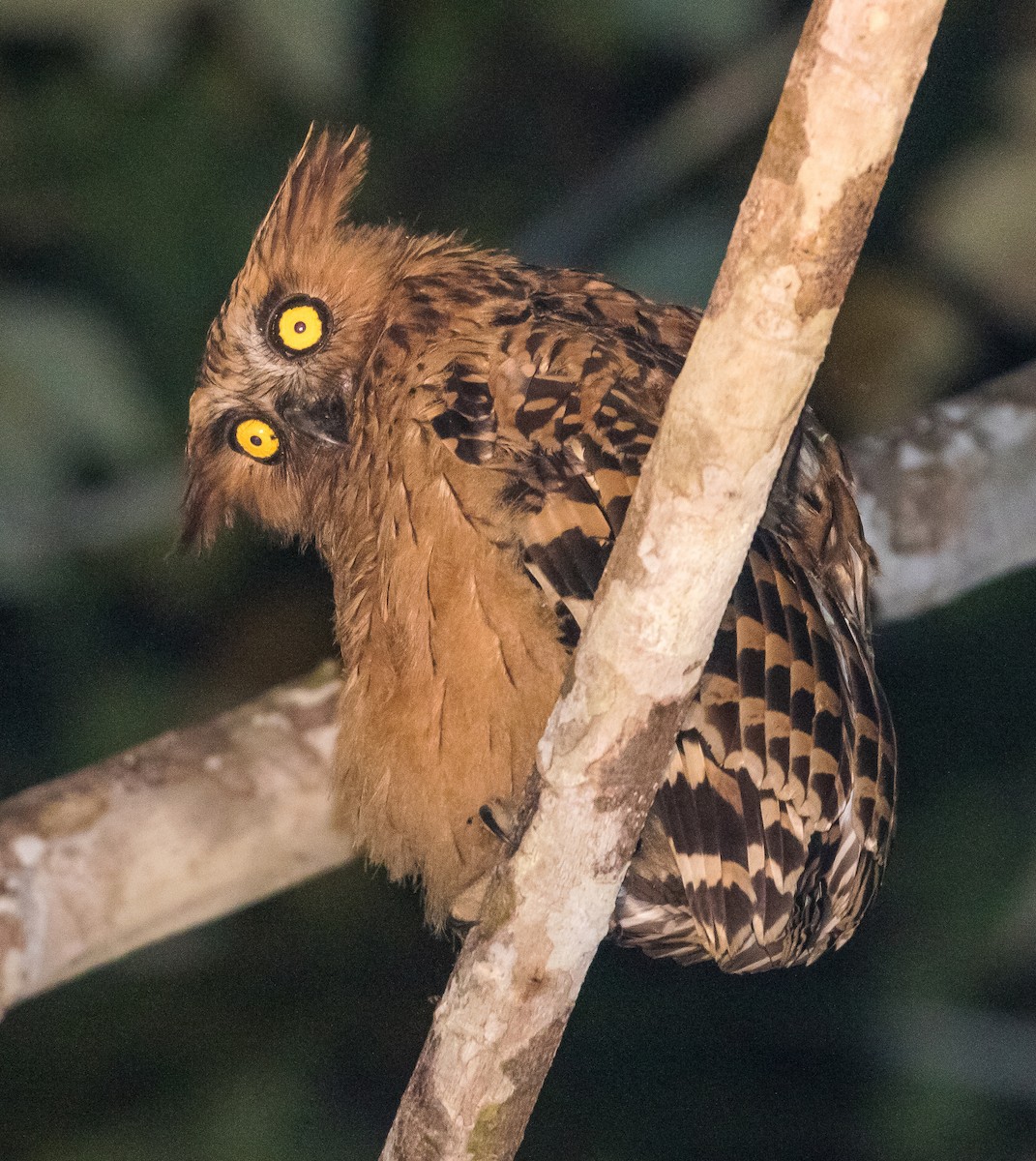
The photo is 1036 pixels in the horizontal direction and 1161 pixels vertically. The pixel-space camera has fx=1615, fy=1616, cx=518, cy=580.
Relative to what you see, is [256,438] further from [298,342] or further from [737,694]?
[737,694]

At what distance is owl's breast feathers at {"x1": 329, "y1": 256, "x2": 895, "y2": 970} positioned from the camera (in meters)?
2.37

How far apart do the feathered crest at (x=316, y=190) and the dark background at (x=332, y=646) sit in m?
1.36

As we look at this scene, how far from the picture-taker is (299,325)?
121 inches

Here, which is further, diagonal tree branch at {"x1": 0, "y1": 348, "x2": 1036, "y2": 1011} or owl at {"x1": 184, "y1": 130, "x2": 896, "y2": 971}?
diagonal tree branch at {"x1": 0, "y1": 348, "x2": 1036, "y2": 1011}

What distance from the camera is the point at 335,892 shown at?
6.09 metres

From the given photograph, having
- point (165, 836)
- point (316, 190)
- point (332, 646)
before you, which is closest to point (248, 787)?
point (165, 836)

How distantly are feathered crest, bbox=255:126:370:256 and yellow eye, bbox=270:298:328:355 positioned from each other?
0.52ft

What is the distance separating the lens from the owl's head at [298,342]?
3.04 metres

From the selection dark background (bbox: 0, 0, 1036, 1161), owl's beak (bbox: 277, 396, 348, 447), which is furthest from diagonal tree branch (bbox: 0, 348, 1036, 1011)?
owl's beak (bbox: 277, 396, 348, 447)

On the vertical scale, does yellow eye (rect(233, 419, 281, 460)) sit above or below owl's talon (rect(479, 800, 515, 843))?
above

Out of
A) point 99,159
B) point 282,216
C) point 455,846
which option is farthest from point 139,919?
point 99,159

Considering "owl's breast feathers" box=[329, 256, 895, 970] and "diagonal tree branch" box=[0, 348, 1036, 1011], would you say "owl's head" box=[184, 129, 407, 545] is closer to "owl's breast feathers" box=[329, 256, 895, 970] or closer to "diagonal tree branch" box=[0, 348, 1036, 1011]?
"owl's breast feathers" box=[329, 256, 895, 970]

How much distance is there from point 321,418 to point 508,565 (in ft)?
2.32

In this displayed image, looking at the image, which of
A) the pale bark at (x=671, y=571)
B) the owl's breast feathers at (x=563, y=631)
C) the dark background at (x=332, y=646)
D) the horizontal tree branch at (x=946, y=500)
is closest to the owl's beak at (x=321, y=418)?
the owl's breast feathers at (x=563, y=631)
